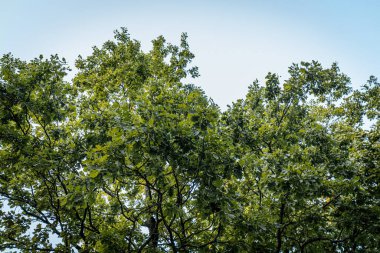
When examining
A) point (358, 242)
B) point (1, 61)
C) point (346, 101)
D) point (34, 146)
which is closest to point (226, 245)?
point (358, 242)

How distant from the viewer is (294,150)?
870 cm

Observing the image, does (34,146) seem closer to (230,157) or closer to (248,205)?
(230,157)

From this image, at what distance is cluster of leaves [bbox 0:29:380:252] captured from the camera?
6.61 metres

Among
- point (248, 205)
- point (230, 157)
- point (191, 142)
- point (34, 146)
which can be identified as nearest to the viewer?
point (191, 142)

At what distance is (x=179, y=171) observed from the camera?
6785mm

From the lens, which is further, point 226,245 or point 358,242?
point 358,242

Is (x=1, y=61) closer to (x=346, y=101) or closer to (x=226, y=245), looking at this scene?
(x=226, y=245)

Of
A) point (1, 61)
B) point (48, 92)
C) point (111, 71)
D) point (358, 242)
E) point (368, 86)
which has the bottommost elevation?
point (358, 242)

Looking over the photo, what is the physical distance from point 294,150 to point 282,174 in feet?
5.10

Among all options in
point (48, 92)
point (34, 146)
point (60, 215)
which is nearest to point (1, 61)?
point (48, 92)

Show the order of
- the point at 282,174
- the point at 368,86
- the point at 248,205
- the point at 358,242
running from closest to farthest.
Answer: the point at 282,174 < the point at 358,242 < the point at 248,205 < the point at 368,86

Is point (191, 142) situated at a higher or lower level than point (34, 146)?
lower

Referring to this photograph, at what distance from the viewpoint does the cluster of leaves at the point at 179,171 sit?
6.61 metres

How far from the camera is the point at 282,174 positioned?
7.45 metres
